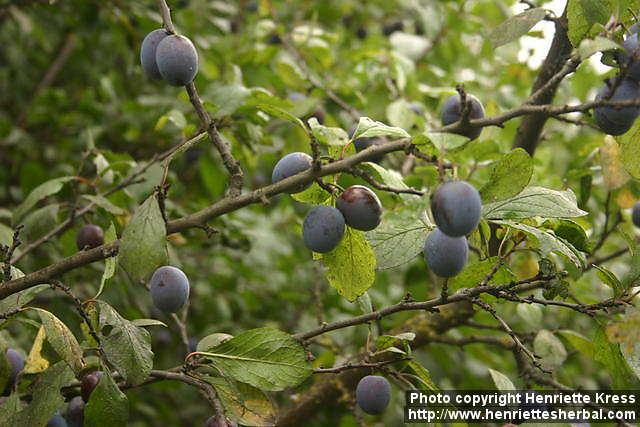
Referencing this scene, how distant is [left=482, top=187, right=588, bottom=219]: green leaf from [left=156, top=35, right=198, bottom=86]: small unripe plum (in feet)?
1.82

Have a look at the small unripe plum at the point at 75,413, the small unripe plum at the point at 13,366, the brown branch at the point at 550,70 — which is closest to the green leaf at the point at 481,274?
the brown branch at the point at 550,70

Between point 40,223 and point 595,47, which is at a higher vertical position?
point 595,47

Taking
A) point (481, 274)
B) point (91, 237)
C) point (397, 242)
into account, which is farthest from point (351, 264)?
point (91, 237)

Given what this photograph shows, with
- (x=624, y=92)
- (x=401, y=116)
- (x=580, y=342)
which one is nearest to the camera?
(x=624, y=92)

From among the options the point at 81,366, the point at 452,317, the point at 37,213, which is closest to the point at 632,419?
the point at 452,317

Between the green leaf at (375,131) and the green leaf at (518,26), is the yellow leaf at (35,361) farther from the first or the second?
the green leaf at (518,26)

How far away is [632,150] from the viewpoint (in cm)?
117

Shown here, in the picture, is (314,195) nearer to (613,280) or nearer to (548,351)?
(613,280)

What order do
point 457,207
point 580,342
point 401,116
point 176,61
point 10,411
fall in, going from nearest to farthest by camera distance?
point 457,207, point 176,61, point 10,411, point 580,342, point 401,116

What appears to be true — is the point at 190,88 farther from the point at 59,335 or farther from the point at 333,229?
the point at 59,335

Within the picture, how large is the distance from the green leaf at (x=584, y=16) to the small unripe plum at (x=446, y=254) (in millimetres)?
398

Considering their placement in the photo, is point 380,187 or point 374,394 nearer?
point 380,187

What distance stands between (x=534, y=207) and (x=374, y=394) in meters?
Answer: 0.51

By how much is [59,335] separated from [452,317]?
102 cm
